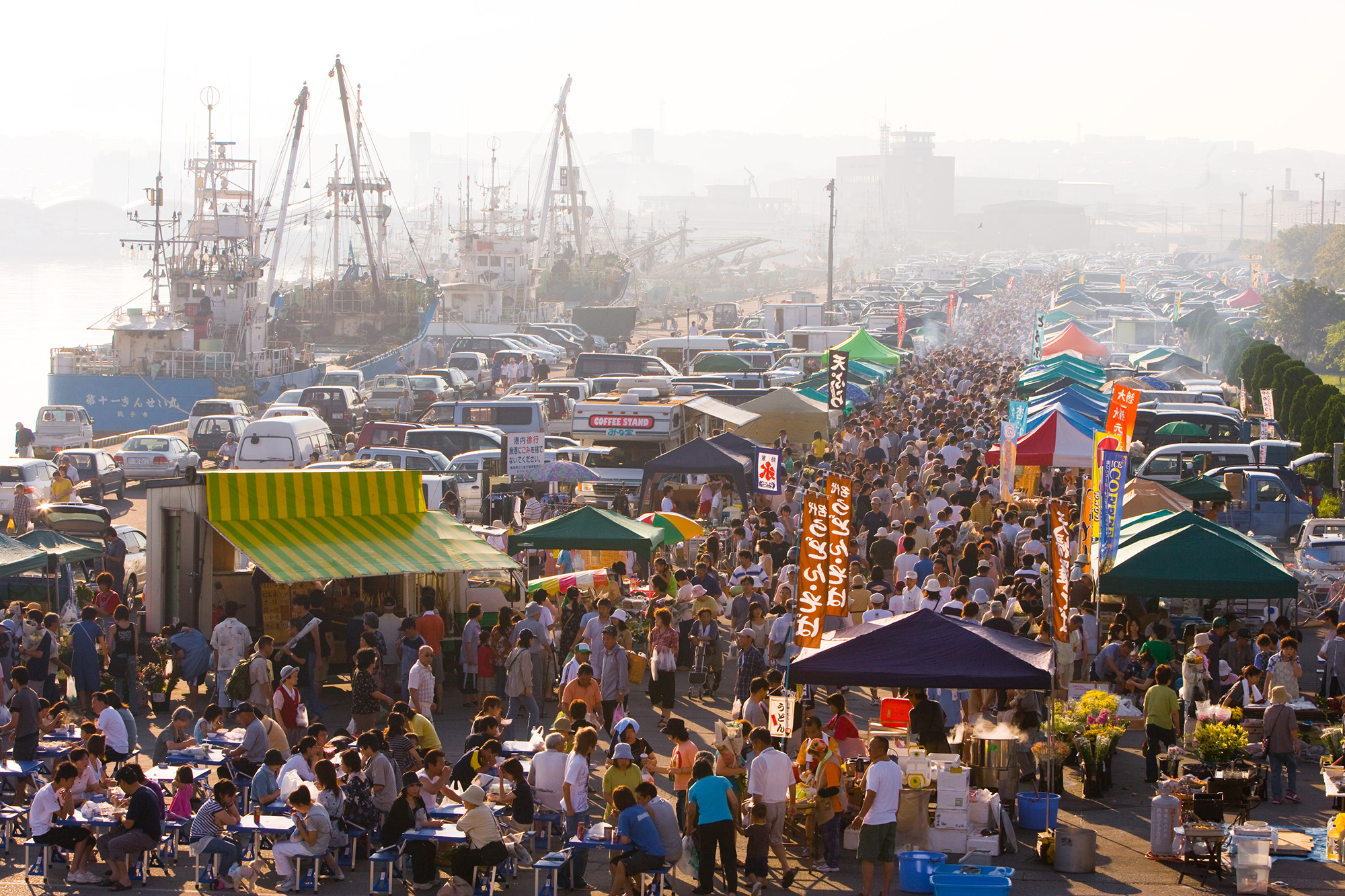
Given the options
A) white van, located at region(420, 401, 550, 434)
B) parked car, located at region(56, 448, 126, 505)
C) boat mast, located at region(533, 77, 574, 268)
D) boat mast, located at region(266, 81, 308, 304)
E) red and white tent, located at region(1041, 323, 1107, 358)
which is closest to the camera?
parked car, located at region(56, 448, 126, 505)

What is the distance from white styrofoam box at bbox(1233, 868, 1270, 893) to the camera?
9.82 meters

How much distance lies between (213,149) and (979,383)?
30918 millimetres

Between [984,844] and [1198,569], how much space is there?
6048 mm

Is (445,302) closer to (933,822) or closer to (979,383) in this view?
(979,383)

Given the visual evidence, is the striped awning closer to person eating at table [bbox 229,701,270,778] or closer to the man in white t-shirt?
person eating at table [bbox 229,701,270,778]

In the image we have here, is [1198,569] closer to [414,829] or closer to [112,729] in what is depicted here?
[414,829]

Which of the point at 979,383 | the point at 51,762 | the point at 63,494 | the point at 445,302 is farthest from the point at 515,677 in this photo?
the point at 445,302

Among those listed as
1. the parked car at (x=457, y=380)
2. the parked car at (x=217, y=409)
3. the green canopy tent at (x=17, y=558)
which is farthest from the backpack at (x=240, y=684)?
the parked car at (x=457, y=380)

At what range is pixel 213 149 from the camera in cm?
5500

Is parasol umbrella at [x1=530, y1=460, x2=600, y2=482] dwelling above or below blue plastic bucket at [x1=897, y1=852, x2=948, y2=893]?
above

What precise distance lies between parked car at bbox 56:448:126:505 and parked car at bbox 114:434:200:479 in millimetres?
735

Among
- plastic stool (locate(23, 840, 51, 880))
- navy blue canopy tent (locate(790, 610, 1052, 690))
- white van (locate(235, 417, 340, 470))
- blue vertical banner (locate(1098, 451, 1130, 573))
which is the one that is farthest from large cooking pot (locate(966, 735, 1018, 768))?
white van (locate(235, 417, 340, 470))

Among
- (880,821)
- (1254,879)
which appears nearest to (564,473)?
(880,821)

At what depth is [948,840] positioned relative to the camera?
10.6 meters
